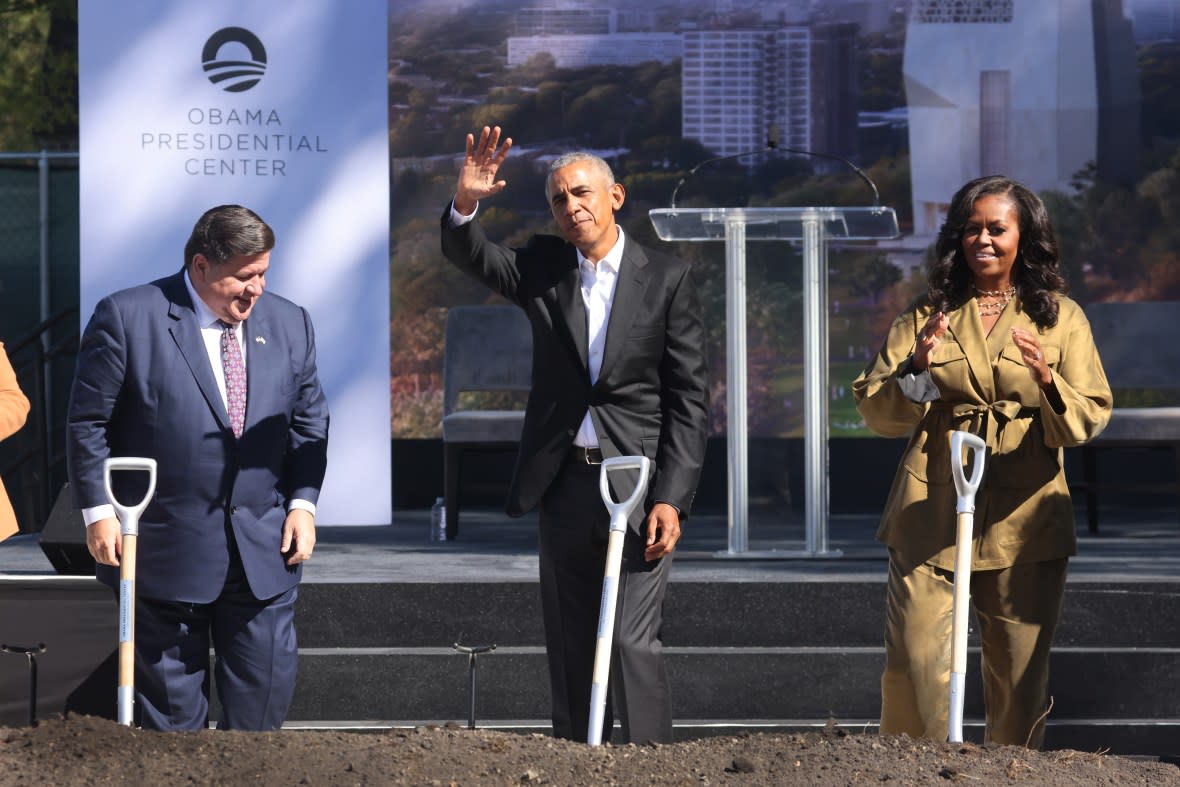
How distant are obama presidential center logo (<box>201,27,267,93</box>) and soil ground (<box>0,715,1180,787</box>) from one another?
3645 millimetres

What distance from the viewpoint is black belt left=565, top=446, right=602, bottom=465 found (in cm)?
344

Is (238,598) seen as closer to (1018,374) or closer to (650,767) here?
(650,767)

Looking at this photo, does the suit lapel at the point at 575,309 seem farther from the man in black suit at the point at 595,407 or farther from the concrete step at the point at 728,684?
the concrete step at the point at 728,684

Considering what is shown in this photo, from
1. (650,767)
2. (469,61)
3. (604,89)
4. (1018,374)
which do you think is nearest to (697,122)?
(604,89)

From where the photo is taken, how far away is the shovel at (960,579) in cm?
267

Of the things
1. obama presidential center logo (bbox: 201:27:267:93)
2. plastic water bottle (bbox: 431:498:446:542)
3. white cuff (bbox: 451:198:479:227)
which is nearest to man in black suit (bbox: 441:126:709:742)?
white cuff (bbox: 451:198:479:227)

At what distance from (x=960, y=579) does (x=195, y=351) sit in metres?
1.57

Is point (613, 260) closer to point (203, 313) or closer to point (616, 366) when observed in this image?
point (616, 366)

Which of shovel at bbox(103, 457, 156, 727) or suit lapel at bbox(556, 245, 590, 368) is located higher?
suit lapel at bbox(556, 245, 590, 368)

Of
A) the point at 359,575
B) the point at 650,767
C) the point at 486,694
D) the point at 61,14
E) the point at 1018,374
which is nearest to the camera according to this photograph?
the point at 650,767

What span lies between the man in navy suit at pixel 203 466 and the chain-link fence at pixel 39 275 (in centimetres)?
478

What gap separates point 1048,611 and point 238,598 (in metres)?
1.66

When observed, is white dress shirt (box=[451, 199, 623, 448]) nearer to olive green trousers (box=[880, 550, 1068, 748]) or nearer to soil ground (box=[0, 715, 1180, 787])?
olive green trousers (box=[880, 550, 1068, 748])

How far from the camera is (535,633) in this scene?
486 centimetres
